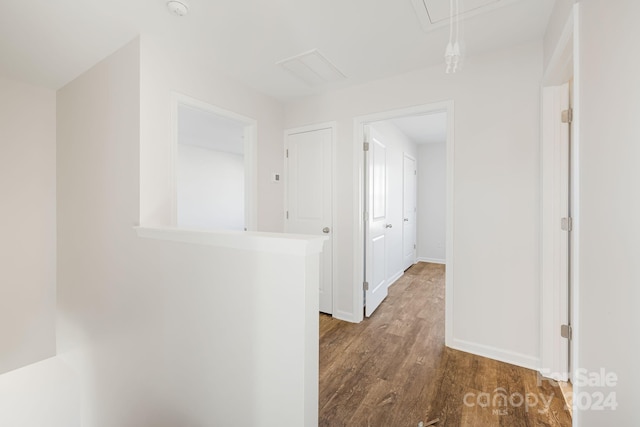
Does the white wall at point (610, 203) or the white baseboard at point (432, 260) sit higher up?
the white wall at point (610, 203)

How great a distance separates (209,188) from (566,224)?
5.90 meters

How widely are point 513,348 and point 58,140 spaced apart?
14.4 feet

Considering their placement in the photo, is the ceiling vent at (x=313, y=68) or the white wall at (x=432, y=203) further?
the white wall at (x=432, y=203)

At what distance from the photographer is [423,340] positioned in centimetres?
238

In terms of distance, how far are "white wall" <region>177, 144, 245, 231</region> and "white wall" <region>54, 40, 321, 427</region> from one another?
2.85 m

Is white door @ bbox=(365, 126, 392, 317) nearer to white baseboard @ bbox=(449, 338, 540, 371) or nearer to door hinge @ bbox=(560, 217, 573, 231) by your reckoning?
white baseboard @ bbox=(449, 338, 540, 371)

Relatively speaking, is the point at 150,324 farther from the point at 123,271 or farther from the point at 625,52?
the point at 625,52

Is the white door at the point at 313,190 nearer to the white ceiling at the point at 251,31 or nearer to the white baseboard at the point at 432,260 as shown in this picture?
the white ceiling at the point at 251,31

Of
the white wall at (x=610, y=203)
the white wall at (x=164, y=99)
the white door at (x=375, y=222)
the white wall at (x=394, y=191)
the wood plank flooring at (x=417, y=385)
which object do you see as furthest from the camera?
the white wall at (x=394, y=191)

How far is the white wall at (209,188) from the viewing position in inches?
214

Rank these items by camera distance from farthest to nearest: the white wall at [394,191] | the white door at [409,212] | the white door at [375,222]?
the white door at [409,212] < the white wall at [394,191] < the white door at [375,222]

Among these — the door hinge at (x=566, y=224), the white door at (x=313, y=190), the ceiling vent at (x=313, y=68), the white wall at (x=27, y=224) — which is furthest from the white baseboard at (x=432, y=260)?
the white wall at (x=27, y=224)

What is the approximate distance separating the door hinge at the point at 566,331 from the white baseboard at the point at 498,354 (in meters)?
0.26

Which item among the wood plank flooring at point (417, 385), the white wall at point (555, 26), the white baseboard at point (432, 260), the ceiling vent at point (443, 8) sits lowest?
the wood plank flooring at point (417, 385)
